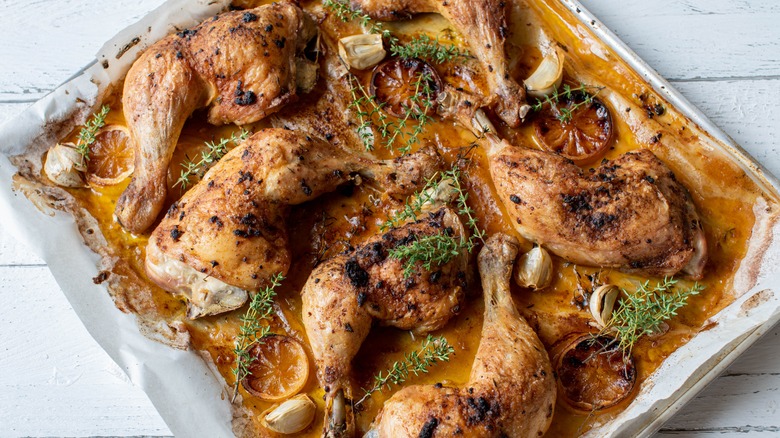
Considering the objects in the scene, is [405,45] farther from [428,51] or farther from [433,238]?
[433,238]

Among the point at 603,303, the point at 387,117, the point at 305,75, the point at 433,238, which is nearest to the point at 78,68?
the point at 305,75

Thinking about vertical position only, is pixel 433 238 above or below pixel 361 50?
below

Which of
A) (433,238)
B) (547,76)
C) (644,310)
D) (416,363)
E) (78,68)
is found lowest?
(644,310)

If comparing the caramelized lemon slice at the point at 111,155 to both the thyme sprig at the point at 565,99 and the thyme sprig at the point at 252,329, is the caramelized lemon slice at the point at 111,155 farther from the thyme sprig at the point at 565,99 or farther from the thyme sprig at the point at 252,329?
the thyme sprig at the point at 565,99

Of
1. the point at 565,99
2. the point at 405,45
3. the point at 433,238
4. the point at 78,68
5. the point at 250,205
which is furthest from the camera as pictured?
the point at 78,68

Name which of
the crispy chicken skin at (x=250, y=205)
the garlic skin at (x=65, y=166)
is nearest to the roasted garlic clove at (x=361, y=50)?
the crispy chicken skin at (x=250, y=205)

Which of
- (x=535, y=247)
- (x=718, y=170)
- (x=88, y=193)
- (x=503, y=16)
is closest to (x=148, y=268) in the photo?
(x=88, y=193)

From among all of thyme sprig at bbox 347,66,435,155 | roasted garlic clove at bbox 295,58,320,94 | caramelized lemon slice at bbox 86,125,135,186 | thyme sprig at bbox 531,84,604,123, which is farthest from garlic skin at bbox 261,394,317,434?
thyme sprig at bbox 531,84,604,123
